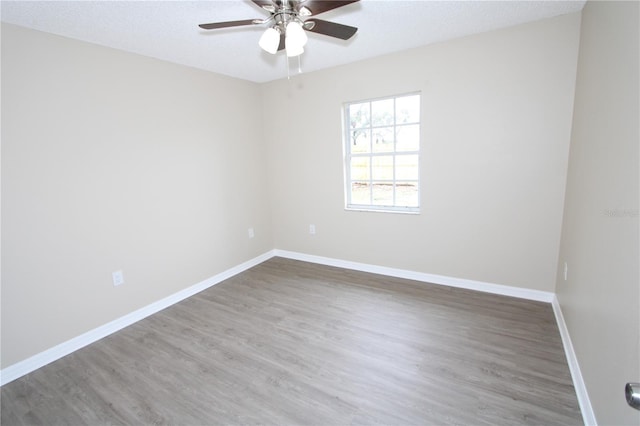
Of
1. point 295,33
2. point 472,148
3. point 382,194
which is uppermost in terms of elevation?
point 295,33

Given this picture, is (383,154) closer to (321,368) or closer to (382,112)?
(382,112)

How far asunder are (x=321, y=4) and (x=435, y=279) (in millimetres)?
2749

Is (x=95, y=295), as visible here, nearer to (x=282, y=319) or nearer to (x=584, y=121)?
(x=282, y=319)

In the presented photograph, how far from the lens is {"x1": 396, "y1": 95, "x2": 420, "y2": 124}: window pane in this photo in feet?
10.2

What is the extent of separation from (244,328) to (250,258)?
1.52 meters

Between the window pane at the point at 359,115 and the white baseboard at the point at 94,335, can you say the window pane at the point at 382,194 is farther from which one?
the white baseboard at the point at 94,335

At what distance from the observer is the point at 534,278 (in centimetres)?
277

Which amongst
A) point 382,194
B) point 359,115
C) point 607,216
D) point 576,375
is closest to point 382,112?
point 359,115

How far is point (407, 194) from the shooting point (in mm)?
3340

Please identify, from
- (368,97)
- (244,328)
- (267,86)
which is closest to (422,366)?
(244,328)

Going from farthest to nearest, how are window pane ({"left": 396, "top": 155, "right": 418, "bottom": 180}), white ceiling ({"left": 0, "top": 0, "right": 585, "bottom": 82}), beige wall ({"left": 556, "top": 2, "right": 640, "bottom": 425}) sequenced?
window pane ({"left": 396, "top": 155, "right": 418, "bottom": 180})
white ceiling ({"left": 0, "top": 0, "right": 585, "bottom": 82})
beige wall ({"left": 556, "top": 2, "right": 640, "bottom": 425})

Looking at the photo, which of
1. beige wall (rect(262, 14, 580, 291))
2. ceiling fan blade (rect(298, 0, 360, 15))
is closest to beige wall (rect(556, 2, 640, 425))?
beige wall (rect(262, 14, 580, 291))

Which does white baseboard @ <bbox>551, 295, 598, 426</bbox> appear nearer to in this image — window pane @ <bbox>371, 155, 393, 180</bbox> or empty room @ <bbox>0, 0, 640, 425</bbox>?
empty room @ <bbox>0, 0, 640, 425</bbox>

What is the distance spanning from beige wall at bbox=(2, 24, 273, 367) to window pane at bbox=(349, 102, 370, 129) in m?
1.43
